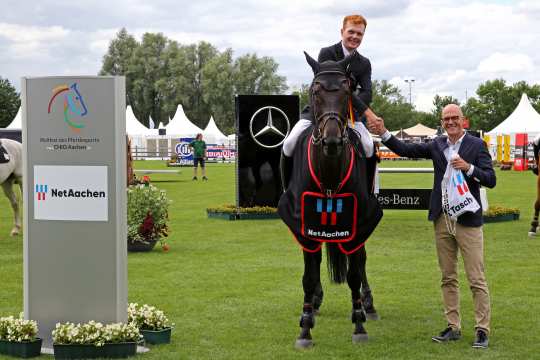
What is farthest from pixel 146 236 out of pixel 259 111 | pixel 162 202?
pixel 259 111

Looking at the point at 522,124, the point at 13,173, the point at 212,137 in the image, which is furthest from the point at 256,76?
the point at 13,173

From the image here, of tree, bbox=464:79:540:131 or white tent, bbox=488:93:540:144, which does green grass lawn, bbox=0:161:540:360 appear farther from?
tree, bbox=464:79:540:131

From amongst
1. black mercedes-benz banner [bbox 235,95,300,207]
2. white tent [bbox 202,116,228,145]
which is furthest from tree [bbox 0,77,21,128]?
black mercedes-benz banner [bbox 235,95,300,207]

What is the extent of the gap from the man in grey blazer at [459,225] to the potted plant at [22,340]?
3653 millimetres

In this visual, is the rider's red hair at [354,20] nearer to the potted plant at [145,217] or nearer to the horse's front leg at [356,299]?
the horse's front leg at [356,299]

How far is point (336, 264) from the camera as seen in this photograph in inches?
328

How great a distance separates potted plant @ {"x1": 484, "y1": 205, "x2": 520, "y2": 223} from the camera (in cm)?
1866

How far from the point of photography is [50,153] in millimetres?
6980

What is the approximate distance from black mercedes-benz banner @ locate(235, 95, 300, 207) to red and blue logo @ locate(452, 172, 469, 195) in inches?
463

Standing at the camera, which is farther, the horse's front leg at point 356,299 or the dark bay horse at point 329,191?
the horse's front leg at point 356,299

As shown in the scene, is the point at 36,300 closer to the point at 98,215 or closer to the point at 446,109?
the point at 98,215

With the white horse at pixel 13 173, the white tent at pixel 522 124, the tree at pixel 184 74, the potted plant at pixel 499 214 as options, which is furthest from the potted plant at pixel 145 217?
the tree at pixel 184 74

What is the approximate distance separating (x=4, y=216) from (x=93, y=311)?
1505cm

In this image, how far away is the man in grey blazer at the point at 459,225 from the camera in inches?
296
